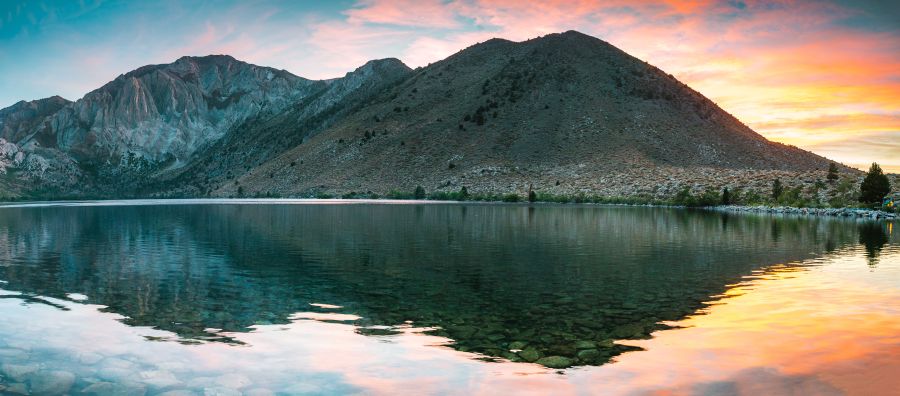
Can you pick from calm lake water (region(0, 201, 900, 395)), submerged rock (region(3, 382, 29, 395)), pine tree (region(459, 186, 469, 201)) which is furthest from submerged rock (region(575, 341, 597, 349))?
pine tree (region(459, 186, 469, 201))

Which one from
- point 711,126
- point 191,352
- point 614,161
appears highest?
point 711,126

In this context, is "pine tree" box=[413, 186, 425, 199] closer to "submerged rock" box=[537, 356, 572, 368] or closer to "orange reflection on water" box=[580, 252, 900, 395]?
"orange reflection on water" box=[580, 252, 900, 395]

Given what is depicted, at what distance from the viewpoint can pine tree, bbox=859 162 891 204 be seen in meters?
68.4

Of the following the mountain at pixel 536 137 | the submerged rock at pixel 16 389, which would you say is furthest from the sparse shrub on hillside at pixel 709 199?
the submerged rock at pixel 16 389

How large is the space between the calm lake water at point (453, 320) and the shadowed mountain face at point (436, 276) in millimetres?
128

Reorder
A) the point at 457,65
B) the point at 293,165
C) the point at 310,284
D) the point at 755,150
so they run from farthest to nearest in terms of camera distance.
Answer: the point at 457,65
the point at 293,165
the point at 755,150
the point at 310,284

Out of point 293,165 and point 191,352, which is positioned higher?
point 293,165

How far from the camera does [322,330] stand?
50.9ft

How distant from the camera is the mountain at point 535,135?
13675 centimetres

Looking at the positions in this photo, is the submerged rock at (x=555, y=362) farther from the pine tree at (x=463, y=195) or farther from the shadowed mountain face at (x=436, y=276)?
the pine tree at (x=463, y=195)

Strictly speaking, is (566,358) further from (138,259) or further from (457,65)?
(457,65)

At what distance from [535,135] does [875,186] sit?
8871 cm

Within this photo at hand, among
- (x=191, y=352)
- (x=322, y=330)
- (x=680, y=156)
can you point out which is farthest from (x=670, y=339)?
(x=680, y=156)

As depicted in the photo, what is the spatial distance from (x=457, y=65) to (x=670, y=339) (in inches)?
7410
